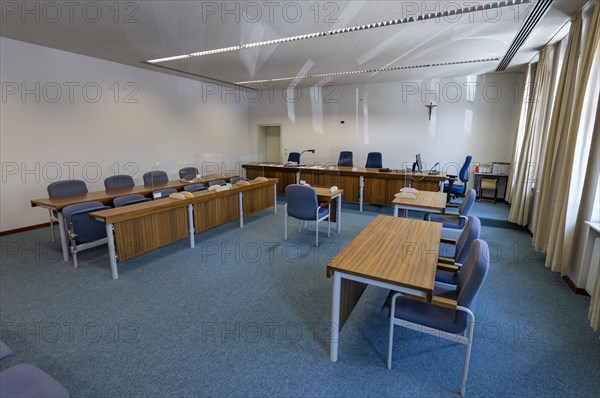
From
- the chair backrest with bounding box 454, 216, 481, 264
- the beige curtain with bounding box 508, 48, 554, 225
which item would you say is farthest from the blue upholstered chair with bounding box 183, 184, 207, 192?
the beige curtain with bounding box 508, 48, 554, 225

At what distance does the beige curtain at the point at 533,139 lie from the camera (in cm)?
476

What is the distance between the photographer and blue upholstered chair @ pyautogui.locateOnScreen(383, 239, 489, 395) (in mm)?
1623

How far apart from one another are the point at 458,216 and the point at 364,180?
301 centimetres

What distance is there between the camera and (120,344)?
225cm

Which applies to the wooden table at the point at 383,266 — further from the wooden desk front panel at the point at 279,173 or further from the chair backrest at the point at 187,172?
the wooden desk front panel at the point at 279,173

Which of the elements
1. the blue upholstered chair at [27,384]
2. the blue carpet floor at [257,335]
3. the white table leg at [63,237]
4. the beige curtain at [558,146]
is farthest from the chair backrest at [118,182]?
the beige curtain at [558,146]

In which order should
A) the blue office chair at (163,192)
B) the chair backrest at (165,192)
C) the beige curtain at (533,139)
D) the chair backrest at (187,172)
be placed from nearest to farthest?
the blue office chair at (163,192)
the chair backrest at (165,192)
the beige curtain at (533,139)
the chair backrest at (187,172)

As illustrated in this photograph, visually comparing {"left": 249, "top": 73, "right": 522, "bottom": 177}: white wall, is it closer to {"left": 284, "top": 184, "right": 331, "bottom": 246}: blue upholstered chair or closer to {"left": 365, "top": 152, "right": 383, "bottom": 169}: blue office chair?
{"left": 365, "top": 152, "right": 383, "bottom": 169}: blue office chair

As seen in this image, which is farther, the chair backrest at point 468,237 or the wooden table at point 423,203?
the wooden table at point 423,203

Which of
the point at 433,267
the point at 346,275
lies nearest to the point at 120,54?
the point at 346,275

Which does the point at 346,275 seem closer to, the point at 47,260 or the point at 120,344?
the point at 120,344

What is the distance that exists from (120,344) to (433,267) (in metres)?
2.41

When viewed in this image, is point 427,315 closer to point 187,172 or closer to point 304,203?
point 304,203

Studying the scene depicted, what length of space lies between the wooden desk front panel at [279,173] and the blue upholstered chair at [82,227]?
4.27 meters
